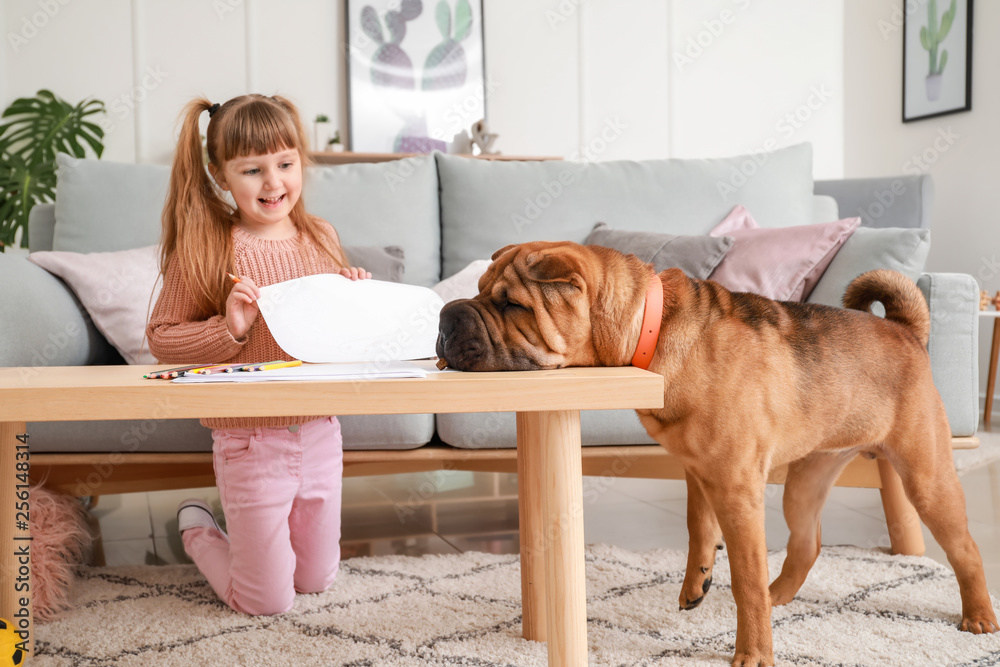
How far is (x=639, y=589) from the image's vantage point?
5.50 feet

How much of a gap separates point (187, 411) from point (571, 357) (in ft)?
1.78

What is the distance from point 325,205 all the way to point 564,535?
1790 mm

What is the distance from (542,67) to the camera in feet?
16.8

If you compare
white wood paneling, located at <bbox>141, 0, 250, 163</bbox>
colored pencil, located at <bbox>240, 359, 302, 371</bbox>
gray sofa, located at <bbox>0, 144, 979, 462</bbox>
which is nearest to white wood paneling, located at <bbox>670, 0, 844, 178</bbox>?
gray sofa, located at <bbox>0, 144, 979, 462</bbox>

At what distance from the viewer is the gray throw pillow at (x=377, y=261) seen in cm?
225

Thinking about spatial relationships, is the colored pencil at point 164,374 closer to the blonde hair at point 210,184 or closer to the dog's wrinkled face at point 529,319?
the dog's wrinkled face at point 529,319

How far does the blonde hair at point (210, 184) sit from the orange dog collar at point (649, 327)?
0.87 m

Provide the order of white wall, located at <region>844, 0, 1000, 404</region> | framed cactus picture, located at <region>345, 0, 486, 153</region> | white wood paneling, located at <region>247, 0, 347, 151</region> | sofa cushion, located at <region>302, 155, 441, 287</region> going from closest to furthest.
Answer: sofa cushion, located at <region>302, 155, 441, 287</region>, white wall, located at <region>844, 0, 1000, 404</region>, white wood paneling, located at <region>247, 0, 347, 151</region>, framed cactus picture, located at <region>345, 0, 486, 153</region>

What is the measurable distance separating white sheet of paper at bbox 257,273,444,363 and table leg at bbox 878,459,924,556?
49.9 inches

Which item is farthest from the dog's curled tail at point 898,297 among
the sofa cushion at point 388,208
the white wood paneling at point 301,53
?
→ the white wood paneling at point 301,53

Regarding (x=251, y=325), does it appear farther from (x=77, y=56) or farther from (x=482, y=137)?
(x=77, y=56)

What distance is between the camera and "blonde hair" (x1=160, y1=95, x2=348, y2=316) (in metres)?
1.59

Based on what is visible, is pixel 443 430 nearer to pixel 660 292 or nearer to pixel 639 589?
pixel 639 589

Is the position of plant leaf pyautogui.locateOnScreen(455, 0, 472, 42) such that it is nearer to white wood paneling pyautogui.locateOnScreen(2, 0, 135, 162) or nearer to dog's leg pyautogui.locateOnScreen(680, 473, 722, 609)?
white wood paneling pyautogui.locateOnScreen(2, 0, 135, 162)
